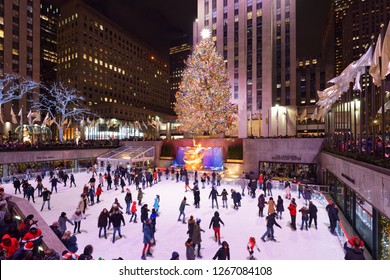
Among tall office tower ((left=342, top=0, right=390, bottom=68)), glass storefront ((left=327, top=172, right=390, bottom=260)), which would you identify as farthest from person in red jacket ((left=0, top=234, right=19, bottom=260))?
tall office tower ((left=342, top=0, right=390, bottom=68))

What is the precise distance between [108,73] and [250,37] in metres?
61.4

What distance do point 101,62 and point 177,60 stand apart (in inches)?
2778

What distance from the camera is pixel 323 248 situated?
29.2ft

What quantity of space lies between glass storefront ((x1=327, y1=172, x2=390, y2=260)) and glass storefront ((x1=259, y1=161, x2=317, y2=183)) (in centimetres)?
622

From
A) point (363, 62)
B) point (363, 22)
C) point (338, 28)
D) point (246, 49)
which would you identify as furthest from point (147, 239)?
point (338, 28)

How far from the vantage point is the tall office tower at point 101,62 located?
80500 millimetres

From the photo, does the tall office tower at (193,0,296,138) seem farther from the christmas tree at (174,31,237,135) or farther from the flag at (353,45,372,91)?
the flag at (353,45,372,91)

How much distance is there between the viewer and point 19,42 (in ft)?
183

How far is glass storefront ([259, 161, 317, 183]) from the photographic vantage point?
928 inches

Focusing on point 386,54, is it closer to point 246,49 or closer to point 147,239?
point 147,239

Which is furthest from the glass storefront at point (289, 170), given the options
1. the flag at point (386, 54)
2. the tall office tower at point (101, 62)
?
the tall office tower at point (101, 62)

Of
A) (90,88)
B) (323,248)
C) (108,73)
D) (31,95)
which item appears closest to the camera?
(323,248)
